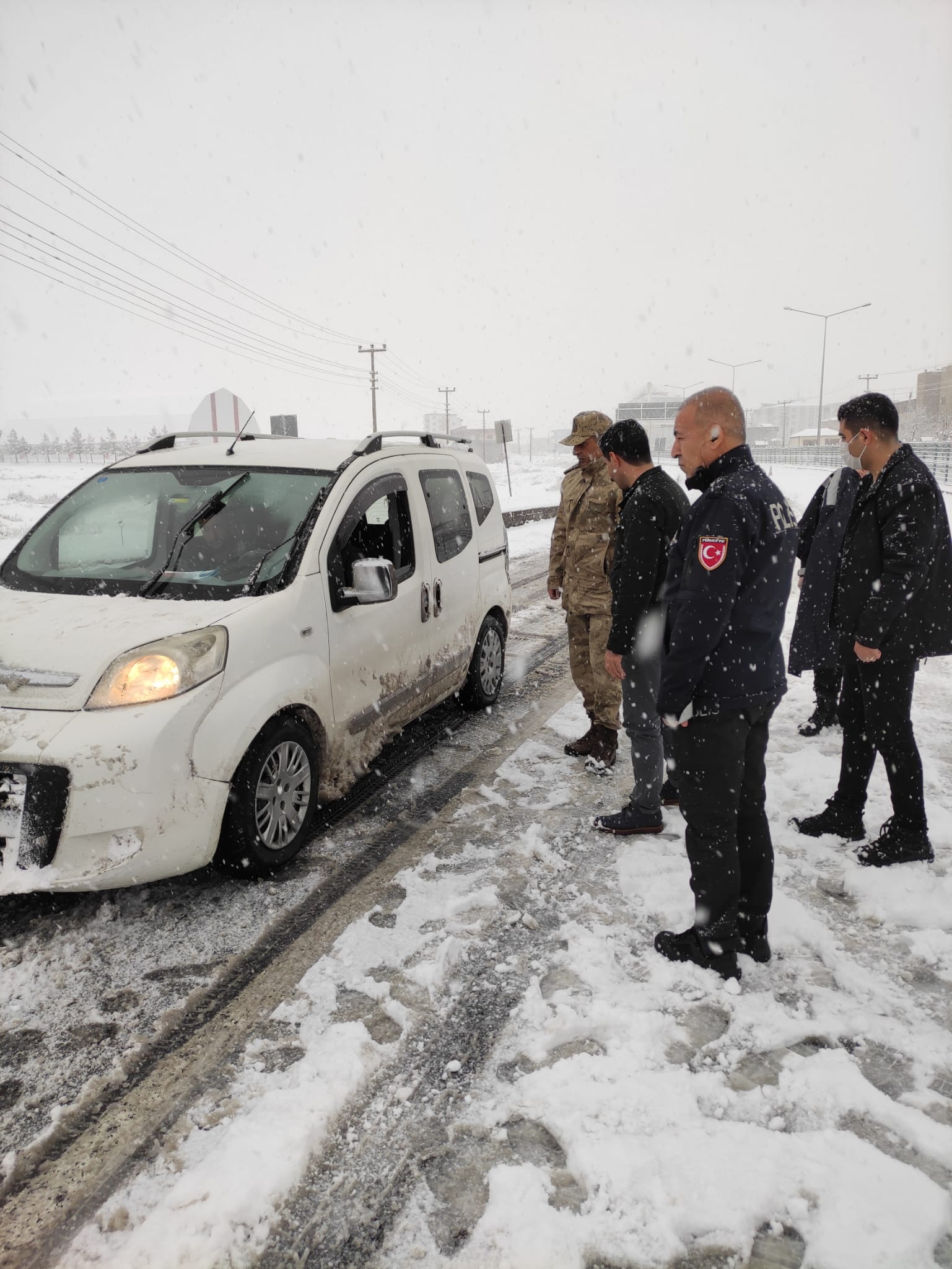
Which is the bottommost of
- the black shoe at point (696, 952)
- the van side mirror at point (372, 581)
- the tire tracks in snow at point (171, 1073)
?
the tire tracks in snow at point (171, 1073)

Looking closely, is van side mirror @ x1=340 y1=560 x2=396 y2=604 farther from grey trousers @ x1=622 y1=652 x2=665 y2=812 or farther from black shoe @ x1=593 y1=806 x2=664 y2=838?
black shoe @ x1=593 y1=806 x2=664 y2=838

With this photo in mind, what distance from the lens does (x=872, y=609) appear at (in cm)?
334

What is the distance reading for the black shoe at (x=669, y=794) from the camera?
4211 millimetres

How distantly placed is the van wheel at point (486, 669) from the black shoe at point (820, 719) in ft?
7.17

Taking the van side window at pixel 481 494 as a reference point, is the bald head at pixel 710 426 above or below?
above

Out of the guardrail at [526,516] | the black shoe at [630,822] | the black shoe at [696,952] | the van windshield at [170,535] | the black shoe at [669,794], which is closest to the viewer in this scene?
the black shoe at [696,952]

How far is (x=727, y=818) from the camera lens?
8.76 feet

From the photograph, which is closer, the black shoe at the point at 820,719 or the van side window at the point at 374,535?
the van side window at the point at 374,535

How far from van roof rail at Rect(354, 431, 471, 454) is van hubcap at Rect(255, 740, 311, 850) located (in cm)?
174

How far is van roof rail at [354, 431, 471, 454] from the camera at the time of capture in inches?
167

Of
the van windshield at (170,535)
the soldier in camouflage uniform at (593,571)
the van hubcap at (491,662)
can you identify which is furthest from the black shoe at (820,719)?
the van windshield at (170,535)

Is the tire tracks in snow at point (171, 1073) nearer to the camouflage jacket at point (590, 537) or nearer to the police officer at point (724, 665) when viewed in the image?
the police officer at point (724, 665)

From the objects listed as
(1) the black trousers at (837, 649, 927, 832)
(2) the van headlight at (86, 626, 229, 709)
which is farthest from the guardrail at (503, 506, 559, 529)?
(2) the van headlight at (86, 626, 229, 709)

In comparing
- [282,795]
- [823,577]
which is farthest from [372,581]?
[823,577]
